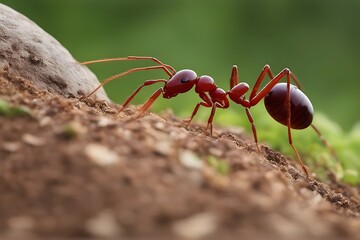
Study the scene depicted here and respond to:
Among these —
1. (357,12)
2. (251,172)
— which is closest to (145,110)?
(251,172)

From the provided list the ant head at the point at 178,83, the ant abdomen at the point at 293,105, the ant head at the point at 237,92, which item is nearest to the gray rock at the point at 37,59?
the ant head at the point at 178,83

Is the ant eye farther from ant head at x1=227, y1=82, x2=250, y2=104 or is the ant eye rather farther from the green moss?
the green moss

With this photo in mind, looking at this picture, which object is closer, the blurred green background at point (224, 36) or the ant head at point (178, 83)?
the ant head at point (178, 83)

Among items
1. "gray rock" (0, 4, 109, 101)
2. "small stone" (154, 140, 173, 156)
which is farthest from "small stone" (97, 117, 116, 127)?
"gray rock" (0, 4, 109, 101)

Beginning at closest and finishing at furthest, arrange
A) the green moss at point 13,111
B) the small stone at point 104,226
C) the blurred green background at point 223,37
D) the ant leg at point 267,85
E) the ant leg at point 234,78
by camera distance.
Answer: the small stone at point 104,226 < the green moss at point 13,111 < the ant leg at point 267,85 < the ant leg at point 234,78 < the blurred green background at point 223,37

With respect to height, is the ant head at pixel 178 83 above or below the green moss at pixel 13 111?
above

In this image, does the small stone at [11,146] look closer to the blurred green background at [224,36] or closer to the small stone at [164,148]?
the small stone at [164,148]

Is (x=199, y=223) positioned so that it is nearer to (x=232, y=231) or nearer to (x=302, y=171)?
(x=232, y=231)
